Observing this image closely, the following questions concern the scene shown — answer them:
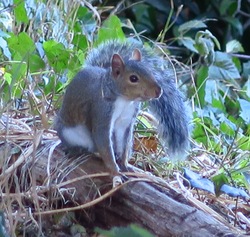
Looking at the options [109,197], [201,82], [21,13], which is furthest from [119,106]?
[201,82]

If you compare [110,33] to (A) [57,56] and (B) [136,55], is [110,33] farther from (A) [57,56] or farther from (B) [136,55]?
(B) [136,55]

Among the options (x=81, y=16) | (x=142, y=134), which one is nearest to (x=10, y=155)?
(x=142, y=134)

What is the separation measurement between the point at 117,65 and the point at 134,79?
8 centimetres

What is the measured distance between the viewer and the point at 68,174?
8.33 feet

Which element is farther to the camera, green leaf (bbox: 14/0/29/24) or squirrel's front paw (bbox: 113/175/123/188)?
green leaf (bbox: 14/0/29/24)

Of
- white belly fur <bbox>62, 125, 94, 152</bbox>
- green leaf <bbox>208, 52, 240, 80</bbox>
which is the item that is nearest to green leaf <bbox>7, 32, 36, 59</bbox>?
white belly fur <bbox>62, 125, 94, 152</bbox>

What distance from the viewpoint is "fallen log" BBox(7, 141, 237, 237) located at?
2227 mm

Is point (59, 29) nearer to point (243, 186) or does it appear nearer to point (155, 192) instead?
point (243, 186)

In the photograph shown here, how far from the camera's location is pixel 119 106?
2447 millimetres

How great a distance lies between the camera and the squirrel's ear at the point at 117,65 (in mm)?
2449

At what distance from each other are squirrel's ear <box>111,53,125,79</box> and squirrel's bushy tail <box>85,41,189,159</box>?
0.16 ft

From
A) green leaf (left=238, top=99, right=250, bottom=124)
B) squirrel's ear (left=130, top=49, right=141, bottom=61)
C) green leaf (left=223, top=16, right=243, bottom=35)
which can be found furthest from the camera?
green leaf (left=223, top=16, right=243, bottom=35)

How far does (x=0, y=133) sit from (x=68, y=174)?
1.26ft

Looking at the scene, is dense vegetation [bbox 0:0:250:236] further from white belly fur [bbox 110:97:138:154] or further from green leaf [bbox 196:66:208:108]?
white belly fur [bbox 110:97:138:154]
